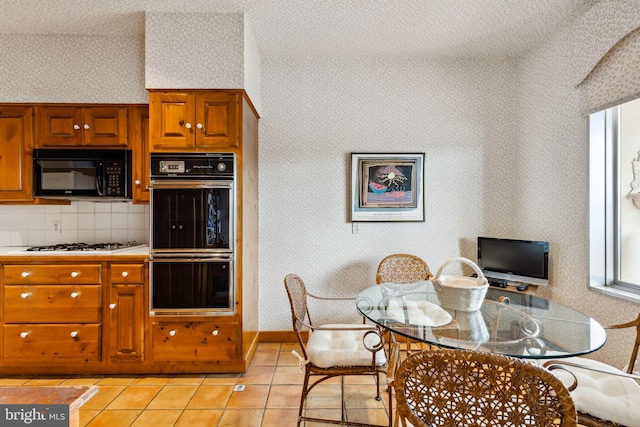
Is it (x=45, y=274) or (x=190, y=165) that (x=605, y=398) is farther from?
(x=45, y=274)

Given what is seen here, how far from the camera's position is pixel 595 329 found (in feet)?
5.29

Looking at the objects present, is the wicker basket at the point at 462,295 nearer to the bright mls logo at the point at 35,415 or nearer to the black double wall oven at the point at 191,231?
the black double wall oven at the point at 191,231

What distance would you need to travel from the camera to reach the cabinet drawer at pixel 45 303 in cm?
251

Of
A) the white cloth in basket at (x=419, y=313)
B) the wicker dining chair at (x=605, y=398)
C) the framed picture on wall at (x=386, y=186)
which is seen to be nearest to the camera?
the wicker dining chair at (x=605, y=398)

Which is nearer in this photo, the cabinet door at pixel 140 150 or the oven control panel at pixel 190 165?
the oven control panel at pixel 190 165

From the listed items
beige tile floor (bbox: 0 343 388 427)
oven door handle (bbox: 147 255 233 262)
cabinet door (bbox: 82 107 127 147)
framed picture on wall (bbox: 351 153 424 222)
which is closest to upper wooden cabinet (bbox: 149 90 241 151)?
cabinet door (bbox: 82 107 127 147)

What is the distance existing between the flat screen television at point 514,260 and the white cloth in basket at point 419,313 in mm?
1318

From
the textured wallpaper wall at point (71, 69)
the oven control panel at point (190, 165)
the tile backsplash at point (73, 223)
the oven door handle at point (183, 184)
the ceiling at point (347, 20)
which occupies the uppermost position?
the ceiling at point (347, 20)

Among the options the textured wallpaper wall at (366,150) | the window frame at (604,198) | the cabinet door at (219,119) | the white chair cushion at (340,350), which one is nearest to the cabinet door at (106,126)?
the cabinet door at (219,119)

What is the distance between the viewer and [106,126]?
276 centimetres

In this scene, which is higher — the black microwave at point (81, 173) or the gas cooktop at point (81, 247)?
the black microwave at point (81, 173)

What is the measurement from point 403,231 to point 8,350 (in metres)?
3.48

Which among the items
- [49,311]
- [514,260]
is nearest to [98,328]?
[49,311]

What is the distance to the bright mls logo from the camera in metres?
0.85
